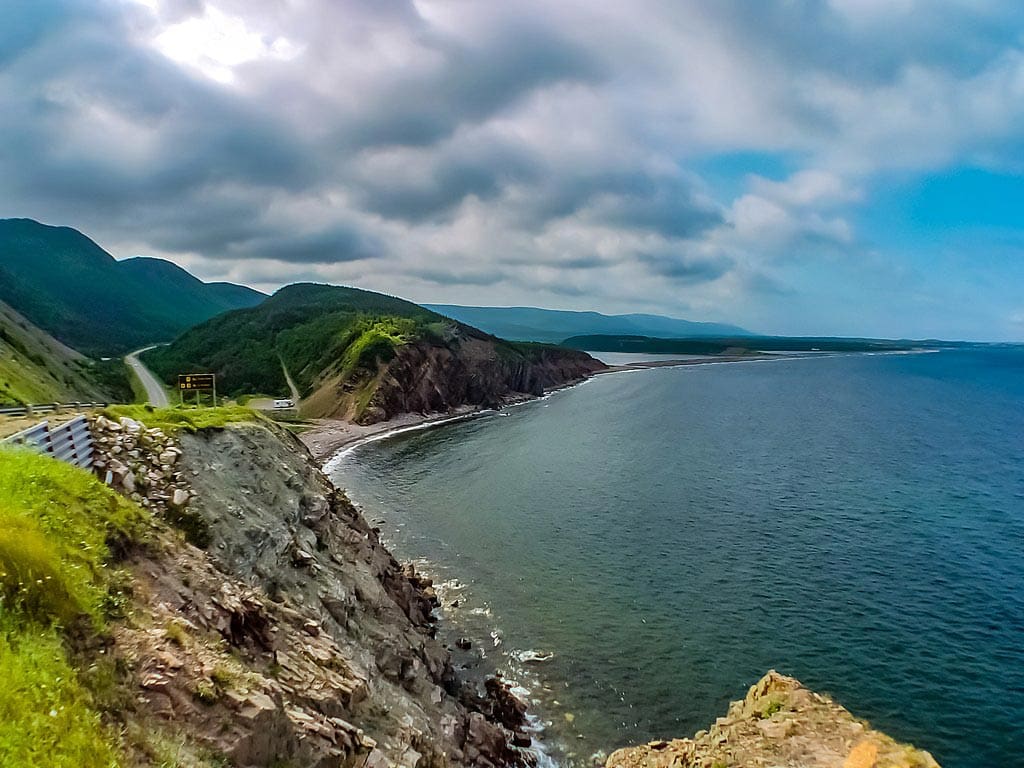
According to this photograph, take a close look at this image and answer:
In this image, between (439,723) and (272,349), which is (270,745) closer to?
(439,723)

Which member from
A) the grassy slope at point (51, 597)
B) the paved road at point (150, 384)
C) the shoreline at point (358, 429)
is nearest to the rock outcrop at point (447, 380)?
the shoreline at point (358, 429)

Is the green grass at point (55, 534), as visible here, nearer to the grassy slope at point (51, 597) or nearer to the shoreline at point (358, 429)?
the grassy slope at point (51, 597)

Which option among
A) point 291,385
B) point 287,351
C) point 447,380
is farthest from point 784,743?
point 287,351

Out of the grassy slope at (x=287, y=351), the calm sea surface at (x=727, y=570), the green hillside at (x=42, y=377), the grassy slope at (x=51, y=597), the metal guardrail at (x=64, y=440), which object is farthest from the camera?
the grassy slope at (x=287, y=351)

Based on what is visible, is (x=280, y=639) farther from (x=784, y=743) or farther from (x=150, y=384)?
(x=150, y=384)

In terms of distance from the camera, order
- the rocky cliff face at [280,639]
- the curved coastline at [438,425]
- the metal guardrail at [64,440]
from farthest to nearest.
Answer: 1. the curved coastline at [438,425]
2. the metal guardrail at [64,440]
3. the rocky cliff face at [280,639]

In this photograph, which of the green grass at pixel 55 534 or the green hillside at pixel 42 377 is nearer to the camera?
the green grass at pixel 55 534

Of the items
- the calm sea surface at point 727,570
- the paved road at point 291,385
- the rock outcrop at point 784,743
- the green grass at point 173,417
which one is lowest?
the calm sea surface at point 727,570
